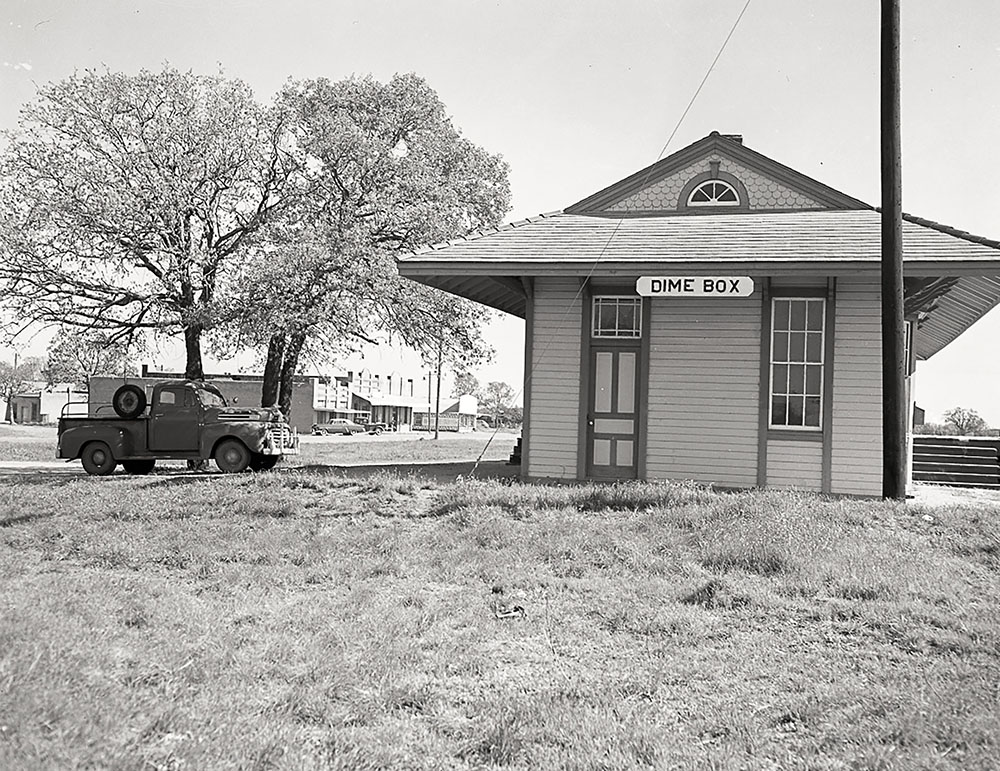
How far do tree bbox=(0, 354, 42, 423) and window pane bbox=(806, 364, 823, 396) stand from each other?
294 ft

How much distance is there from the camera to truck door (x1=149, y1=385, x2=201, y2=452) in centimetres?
1789

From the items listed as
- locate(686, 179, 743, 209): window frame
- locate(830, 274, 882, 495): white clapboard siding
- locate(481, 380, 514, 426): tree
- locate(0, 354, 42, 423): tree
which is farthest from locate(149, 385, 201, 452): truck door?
locate(481, 380, 514, 426): tree

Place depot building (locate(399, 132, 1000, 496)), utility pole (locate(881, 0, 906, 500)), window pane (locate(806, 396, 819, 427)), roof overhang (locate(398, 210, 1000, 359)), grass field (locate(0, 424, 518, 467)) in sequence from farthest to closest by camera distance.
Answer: grass field (locate(0, 424, 518, 467)) < window pane (locate(806, 396, 819, 427)) < depot building (locate(399, 132, 1000, 496)) < roof overhang (locate(398, 210, 1000, 359)) < utility pole (locate(881, 0, 906, 500))

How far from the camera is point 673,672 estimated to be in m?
6.35

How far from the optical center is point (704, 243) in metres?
15.6

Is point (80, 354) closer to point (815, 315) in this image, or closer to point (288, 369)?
point (288, 369)

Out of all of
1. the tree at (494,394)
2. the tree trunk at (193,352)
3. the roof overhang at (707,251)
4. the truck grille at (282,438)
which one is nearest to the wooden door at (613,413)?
the roof overhang at (707,251)

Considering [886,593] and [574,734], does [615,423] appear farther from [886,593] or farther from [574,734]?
[574,734]

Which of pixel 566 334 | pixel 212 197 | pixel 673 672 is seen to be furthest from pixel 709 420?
pixel 212 197

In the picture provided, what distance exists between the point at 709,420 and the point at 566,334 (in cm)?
260

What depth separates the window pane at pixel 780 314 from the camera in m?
15.1

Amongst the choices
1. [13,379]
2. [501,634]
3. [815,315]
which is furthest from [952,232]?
[13,379]

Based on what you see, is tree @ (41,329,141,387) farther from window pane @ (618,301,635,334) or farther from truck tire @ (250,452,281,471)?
window pane @ (618,301,635,334)

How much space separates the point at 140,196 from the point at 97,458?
7052 millimetres
